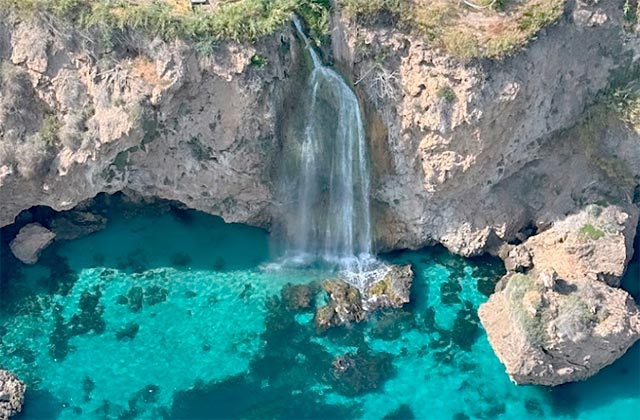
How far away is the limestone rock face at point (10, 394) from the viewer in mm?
30106

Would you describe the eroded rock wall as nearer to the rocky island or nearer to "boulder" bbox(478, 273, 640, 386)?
the rocky island

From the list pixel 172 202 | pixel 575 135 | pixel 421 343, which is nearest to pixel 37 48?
pixel 172 202

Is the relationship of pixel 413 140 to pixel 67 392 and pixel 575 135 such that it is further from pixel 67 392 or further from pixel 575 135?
pixel 67 392

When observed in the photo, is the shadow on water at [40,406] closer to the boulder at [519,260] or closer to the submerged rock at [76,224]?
the submerged rock at [76,224]

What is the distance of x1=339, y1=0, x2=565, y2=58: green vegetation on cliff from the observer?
3020 cm

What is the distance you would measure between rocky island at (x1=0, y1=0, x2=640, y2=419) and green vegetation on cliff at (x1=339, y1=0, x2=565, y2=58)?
3.5 inches

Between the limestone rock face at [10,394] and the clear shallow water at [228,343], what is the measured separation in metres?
0.43

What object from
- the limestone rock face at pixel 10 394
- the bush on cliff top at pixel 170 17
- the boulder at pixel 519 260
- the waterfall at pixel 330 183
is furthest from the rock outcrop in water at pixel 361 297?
the limestone rock face at pixel 10 394

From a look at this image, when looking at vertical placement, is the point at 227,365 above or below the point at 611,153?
below

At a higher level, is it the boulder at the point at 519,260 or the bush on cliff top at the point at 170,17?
the bush on cliff top at the point at 170,17

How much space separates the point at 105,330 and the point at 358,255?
36.0 ft

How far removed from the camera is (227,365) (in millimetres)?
31969

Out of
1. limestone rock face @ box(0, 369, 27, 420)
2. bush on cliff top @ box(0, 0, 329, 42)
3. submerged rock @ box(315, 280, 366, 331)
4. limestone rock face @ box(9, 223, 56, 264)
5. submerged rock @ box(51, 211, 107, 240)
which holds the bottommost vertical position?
limestone rock face @ box(0, 369, 27, 420)

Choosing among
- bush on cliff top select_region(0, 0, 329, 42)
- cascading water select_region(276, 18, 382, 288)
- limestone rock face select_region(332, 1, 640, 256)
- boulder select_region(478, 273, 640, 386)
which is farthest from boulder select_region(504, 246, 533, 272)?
bush on cliff top select_region(0, 0, 329, 42)
